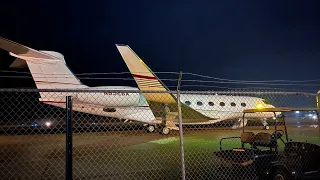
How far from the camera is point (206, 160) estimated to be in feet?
29.0

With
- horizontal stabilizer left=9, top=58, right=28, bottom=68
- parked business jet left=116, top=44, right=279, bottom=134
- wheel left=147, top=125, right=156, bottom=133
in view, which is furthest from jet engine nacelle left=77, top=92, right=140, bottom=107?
horizontal stabilizer left=9, top=58, right=28, bottom=68

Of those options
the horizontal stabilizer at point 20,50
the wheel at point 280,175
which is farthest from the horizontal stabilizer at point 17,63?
the wheel at point 280,175

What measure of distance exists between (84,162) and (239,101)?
17.0 meters

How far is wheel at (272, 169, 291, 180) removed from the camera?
5.34 metres

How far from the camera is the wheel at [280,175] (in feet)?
17.5

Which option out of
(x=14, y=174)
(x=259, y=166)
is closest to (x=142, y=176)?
(x=259, y=166)

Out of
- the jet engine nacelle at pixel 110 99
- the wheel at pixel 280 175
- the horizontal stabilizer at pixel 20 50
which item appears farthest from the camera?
the jet engine nacelle at pixel 110 99

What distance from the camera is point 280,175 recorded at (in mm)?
5363

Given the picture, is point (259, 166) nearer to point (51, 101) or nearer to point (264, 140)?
point (264, 140)

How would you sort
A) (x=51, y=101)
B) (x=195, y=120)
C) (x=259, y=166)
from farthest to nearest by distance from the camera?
(x=195, y=120)
(x=51, y=101)
(x=259, y=166)

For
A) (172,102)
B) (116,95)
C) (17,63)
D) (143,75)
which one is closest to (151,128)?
(116,95)

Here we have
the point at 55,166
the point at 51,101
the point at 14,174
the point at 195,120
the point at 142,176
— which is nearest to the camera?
the point at 142,176

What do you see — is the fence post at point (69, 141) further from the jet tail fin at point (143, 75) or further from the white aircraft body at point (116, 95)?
the jet tail fin at point (143, 75)

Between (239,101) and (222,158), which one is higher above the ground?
(239,101)
